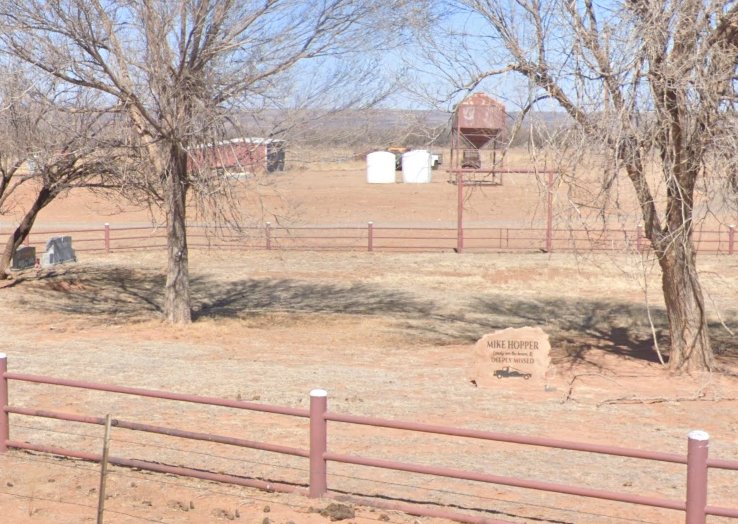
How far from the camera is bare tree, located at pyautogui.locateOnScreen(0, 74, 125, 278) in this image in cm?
1588

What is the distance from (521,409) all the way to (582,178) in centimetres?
314

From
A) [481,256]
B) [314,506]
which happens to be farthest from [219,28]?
[481,256]

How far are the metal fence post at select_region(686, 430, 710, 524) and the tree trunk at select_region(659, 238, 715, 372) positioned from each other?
7.56m

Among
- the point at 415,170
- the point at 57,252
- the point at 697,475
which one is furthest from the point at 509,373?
the point at 415,170

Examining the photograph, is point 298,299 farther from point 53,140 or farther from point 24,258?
point 24,258

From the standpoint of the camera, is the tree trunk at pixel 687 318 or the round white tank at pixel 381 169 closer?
the tree trunk at pixel 687 318

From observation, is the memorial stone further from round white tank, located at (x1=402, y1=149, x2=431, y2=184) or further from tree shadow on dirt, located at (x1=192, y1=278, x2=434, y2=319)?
round white tank, located at (x1=402, y1=149, x2=431, y2=184)

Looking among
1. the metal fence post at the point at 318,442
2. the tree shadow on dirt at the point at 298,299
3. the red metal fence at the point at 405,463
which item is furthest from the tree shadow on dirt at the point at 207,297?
the metal fence post at the point at 318,442

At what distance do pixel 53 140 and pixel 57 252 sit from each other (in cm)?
633

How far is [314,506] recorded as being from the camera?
671 cm

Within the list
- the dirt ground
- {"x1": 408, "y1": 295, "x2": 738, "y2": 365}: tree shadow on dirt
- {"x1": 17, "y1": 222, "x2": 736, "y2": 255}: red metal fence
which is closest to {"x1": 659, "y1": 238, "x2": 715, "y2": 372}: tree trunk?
the dirt ground

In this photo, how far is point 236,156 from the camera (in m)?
14.7

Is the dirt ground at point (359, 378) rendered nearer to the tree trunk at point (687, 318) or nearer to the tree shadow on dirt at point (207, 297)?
the tree shadow on dirt at point (207, 297)

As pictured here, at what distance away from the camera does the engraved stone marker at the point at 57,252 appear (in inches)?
915
